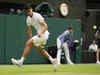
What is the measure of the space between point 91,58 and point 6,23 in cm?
680

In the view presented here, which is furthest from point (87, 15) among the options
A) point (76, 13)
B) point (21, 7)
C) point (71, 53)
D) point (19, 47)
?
point (19, 47)

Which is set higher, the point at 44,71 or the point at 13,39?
the point at 13,39

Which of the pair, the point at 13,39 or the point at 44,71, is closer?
the point at 44,71

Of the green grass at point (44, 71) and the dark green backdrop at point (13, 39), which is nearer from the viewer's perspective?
the green grass at point (44, 71)

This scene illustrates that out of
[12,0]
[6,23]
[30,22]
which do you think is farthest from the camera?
[12,0]

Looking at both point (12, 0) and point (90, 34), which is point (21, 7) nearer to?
point (12, 0)

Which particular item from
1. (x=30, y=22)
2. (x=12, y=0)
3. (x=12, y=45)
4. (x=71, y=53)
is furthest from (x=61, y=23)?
(x=30, y=22)

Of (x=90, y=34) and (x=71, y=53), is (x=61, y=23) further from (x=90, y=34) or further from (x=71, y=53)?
(x=90, y=34)

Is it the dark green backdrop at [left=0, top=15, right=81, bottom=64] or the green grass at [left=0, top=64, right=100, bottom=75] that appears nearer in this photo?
the green grass at [left=0, top=64, right=100, bottom=75]

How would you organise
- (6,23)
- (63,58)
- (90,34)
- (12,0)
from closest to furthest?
(6,23) → (63,58) → (12,0) → (90,34)

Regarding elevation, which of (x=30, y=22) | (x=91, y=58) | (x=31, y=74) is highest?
(x=30, y=22)

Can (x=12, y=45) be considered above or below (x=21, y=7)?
below

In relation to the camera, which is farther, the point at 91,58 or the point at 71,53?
the point at 91,58

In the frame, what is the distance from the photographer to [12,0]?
2742 centimetres
